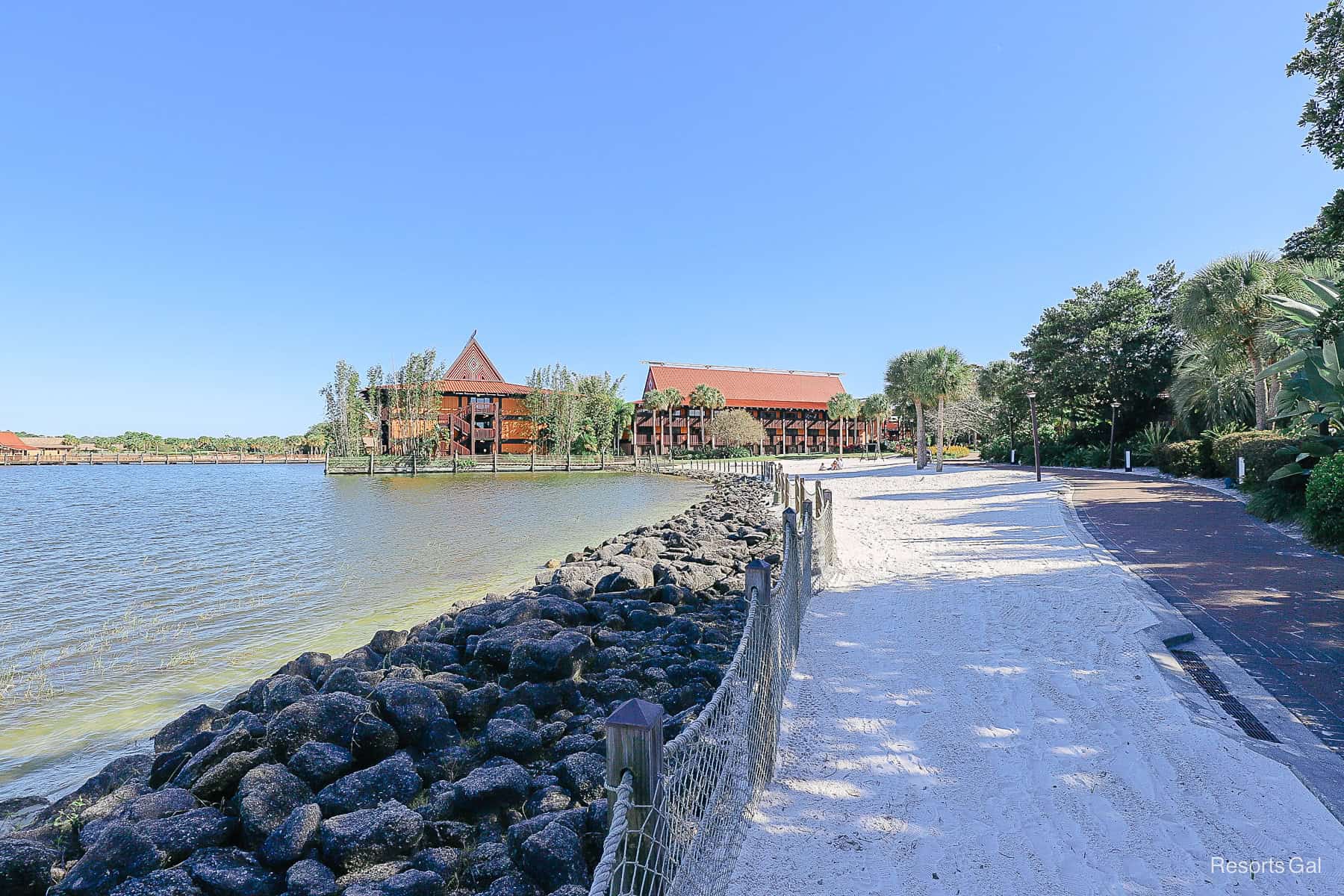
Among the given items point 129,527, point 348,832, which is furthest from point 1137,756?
point 129,527

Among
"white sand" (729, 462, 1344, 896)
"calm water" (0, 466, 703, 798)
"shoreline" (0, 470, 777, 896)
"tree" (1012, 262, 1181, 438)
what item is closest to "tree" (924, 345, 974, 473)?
"tree" (1012, 262, 1181, 438)

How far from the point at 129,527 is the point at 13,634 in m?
14.5

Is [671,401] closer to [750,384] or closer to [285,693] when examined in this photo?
[750,384]

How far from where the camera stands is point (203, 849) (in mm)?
3098

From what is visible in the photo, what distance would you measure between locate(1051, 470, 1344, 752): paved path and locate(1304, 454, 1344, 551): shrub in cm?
31

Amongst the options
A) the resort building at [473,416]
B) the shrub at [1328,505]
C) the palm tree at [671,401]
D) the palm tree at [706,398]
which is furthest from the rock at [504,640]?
the palm tree at [706,398]

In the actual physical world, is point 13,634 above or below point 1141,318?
below

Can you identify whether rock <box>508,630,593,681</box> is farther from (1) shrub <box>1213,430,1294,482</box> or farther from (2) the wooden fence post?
(1) shrub <box>1213,430,1294,482</box>

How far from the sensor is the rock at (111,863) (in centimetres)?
283

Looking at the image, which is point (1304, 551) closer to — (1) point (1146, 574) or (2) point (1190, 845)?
(1) point (1146, 574)

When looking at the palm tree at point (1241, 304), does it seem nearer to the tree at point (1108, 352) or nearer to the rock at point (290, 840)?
the tree at point (1108, 352)

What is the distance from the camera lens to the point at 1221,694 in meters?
4.73

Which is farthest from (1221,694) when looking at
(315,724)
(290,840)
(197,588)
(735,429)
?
(735,429)

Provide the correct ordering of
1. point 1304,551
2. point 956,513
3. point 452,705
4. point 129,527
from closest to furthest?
point 452,705 → point 1304,551 → point 956,513 → point 129,527
